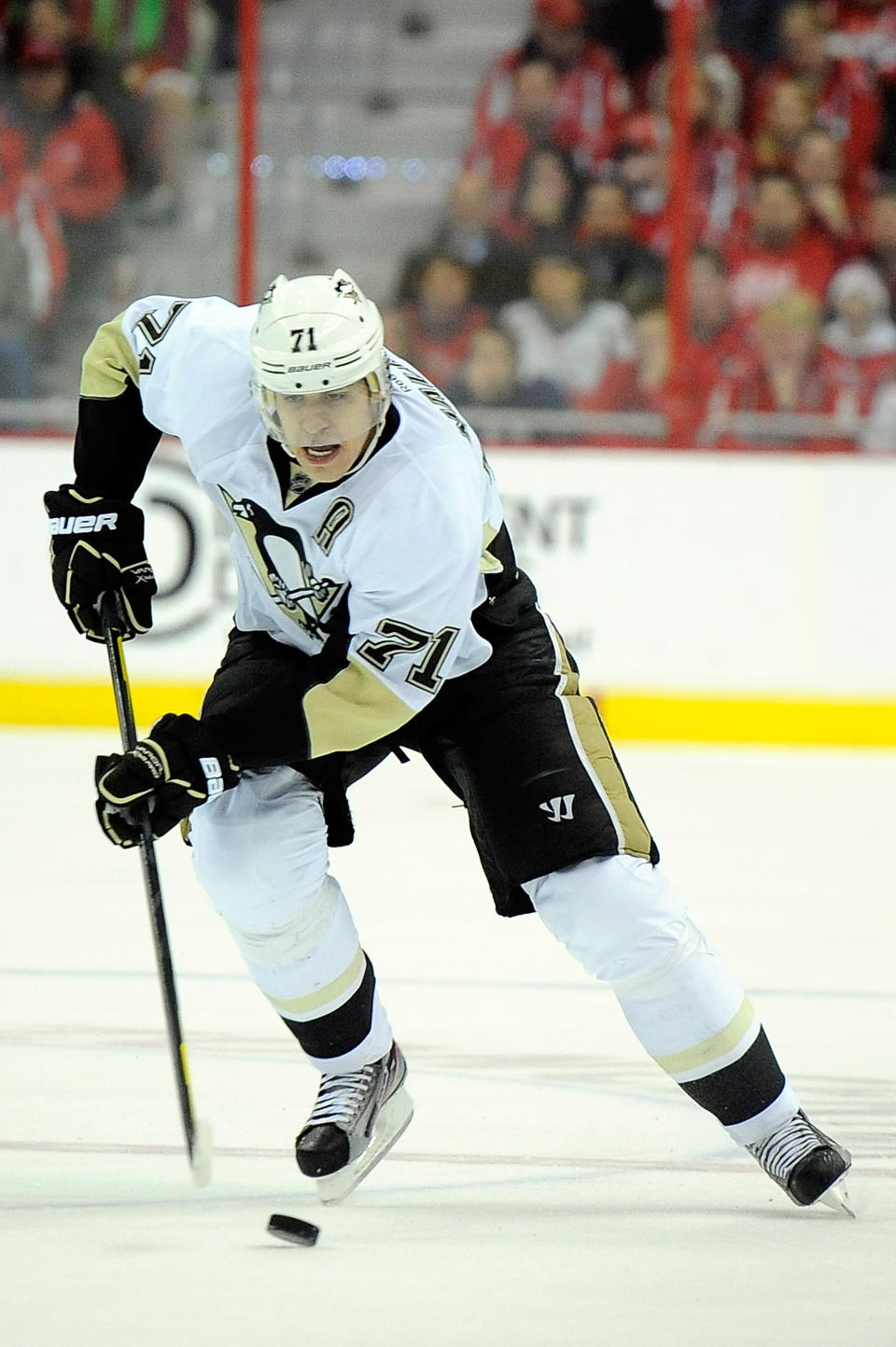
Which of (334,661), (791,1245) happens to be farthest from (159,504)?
(791,1245)

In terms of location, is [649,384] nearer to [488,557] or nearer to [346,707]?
[488,557]

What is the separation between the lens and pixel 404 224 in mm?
7223

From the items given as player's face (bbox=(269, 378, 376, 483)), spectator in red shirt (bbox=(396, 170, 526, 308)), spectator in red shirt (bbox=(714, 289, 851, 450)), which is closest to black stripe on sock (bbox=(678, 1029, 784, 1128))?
player's face (bbox=(269, 378, 376, 483))

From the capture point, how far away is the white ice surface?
2.32 metres

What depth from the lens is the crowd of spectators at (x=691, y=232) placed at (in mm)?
7141

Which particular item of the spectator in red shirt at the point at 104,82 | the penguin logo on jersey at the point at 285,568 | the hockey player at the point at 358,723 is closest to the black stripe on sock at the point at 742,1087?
the hockey player at the point at 358,723

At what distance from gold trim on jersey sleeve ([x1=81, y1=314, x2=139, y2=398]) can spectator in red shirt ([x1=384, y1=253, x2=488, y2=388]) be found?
406 cm

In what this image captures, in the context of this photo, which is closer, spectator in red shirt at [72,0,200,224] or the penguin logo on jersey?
the penguin logo on jersey

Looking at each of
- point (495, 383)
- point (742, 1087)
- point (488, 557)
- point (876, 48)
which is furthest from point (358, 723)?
point (876, 48)

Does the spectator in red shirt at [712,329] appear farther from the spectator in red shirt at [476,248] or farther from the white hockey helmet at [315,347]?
the white hockey helmet at [315,347]

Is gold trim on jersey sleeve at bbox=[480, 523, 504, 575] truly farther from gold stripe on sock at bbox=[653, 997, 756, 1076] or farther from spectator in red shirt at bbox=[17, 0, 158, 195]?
spectator in red shirt at bbox=[17, 0, 158, 195]

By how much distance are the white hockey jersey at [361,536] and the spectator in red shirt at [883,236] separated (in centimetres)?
467

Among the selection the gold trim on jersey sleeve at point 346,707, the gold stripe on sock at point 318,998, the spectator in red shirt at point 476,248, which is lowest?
the spectator in red shirt at point 476,248

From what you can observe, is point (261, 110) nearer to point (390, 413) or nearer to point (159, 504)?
point (159, 504)
